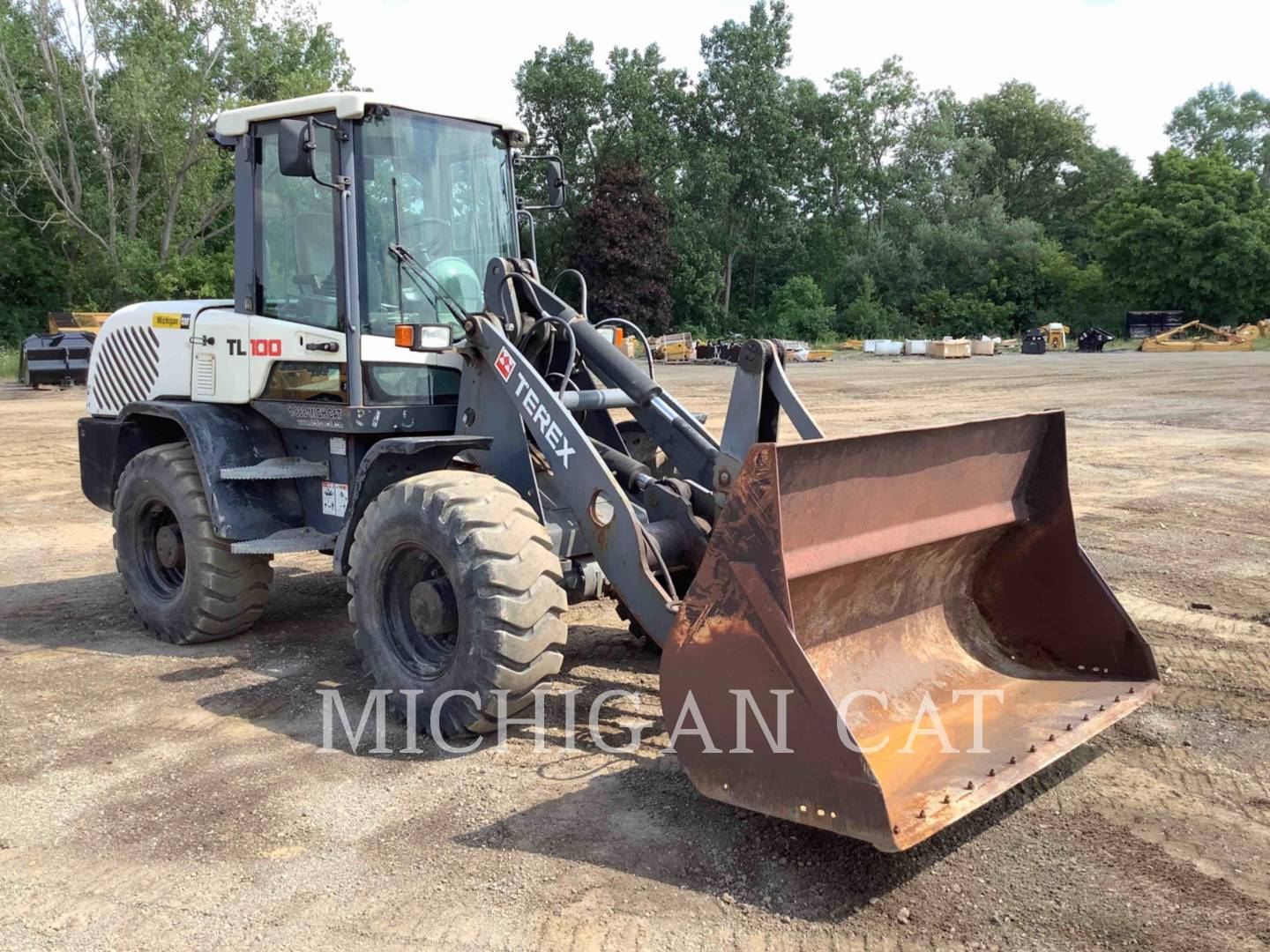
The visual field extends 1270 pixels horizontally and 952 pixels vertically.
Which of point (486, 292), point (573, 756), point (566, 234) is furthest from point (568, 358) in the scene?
point (566, 234)

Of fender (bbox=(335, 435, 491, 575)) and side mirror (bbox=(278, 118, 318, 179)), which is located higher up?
side mirror (bbox=(278, 118, 318, 179))

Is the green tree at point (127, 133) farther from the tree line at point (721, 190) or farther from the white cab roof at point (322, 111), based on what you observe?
the white cab roof at point (322, 111)

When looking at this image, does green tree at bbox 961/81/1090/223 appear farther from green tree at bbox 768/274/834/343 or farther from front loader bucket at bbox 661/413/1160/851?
front loader bucket at bbox 661/413/1160/851

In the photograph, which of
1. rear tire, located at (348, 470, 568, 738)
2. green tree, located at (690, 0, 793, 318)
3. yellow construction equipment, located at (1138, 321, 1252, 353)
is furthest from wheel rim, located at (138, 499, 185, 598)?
green tree, located at (690, 0, 793, 318)

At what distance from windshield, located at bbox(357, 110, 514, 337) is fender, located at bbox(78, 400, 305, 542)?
114 centimetres

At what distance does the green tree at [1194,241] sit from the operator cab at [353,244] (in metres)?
40.6

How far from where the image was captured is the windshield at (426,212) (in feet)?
17.6

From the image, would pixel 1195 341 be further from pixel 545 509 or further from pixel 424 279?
pixel 545 509

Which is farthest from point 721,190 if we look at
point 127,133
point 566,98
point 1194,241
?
point 127,133

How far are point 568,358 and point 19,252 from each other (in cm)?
3634

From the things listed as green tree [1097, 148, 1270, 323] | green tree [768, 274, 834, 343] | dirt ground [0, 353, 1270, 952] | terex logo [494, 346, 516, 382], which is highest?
green tree [1097, 148, 1270, 323]

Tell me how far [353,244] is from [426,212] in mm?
432

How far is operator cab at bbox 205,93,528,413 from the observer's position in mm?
5320

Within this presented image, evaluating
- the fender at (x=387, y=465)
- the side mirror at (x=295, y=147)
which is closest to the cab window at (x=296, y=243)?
the side mirror at (x=295, y=147)
